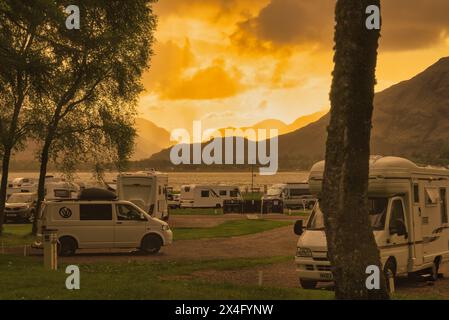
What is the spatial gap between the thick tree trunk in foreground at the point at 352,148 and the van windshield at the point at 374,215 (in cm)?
598

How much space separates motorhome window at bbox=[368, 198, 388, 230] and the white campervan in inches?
438

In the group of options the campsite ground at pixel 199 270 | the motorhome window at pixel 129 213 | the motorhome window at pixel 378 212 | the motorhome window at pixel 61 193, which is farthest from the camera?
the motorhome window at pixel 61 193

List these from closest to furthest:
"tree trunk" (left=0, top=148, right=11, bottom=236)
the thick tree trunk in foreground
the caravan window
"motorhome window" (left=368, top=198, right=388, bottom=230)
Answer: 1. the thick tree trunk in foreground
2. "motorhome window" (left=368, top=198, right=388, bottom=230)
3. "tree trunk" (left=0, top=148, right=11, bottom=236)
4. the caravan window

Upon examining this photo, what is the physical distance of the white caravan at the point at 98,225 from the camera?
25859 millimetres

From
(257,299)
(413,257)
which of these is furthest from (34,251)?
(257,299)

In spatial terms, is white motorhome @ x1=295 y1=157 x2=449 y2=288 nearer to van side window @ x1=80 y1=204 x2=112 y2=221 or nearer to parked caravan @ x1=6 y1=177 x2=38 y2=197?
van side window @ x1=80 y1=204 x2=112 y2=221

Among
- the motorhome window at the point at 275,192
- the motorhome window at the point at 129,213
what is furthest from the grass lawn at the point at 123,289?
the motorhome window at the point at 275,192

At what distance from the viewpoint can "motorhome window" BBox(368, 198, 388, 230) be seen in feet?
55.3

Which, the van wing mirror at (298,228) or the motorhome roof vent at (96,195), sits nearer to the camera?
the van wing mirror at (298,228)

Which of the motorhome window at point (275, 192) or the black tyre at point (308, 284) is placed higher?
the motorhome window at point (275, 192)

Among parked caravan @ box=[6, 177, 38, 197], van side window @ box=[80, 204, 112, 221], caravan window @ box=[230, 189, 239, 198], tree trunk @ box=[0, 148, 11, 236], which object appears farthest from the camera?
parked caravan @ box=[6, 177, 38, 197]

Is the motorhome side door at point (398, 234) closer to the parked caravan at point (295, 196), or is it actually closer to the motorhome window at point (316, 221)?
the motorhome window at point (316, 221)

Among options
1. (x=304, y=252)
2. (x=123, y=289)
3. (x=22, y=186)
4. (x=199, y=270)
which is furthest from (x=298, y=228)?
(x=22, y=186)

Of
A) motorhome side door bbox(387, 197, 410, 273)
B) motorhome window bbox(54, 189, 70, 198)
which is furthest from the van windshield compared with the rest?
motorhome window bbox(54, 189, 70, 198)
